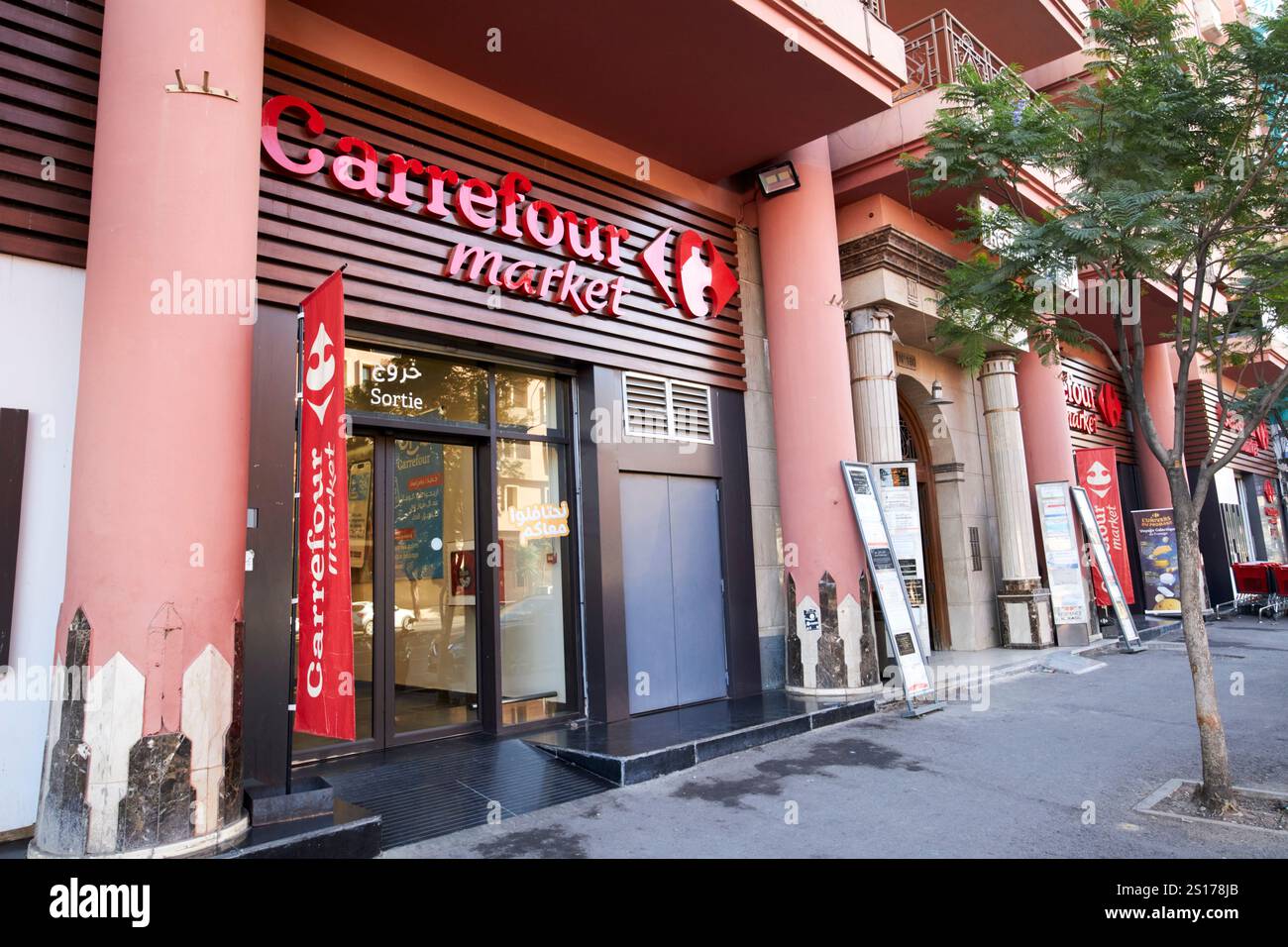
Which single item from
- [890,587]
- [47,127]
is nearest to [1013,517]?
[890,587]

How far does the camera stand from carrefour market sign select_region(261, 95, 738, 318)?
6.79m

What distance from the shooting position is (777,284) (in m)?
10.2

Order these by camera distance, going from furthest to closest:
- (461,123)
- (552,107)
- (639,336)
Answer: (639,336) < (552,107) < (461,123)

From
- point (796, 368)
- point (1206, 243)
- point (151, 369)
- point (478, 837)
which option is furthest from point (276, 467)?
point (1206, 243)

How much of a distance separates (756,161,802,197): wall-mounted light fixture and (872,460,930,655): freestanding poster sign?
3.68 metres

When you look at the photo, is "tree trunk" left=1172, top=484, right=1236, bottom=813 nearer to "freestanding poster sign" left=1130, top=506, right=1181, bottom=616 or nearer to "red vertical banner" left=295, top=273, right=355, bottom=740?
"red vertical banner" left=295, top=273, right=355, bottom=740

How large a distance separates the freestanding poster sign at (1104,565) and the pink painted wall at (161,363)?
44.6ft

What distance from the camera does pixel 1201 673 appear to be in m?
5.68

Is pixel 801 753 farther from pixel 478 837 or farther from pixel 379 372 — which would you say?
pixel 379 372

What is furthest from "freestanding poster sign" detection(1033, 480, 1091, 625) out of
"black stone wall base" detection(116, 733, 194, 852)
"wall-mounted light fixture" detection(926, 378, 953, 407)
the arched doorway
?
"black stone wall base" detection(116, 733, 194, 852)

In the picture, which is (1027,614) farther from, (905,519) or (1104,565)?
(905,519)

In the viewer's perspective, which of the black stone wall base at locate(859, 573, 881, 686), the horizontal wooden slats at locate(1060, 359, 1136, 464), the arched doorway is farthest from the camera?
the horizontal wooden slats at locate(1060, 359, 1136, 464)

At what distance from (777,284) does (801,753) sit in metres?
5.82

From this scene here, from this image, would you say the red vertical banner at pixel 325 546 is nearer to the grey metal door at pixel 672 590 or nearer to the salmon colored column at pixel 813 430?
the grey metal door at pixel 672 590
